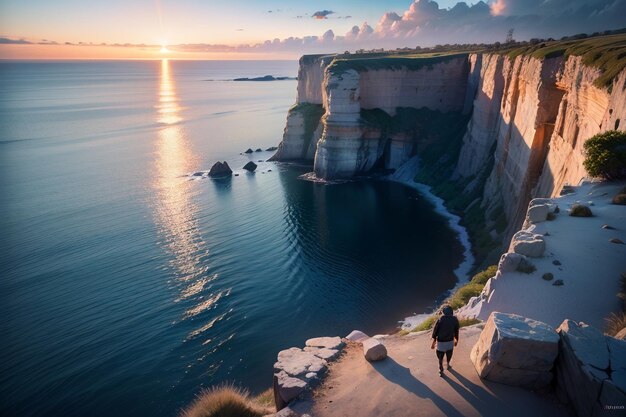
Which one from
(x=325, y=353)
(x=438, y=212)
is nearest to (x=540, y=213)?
(x=325, y=353)

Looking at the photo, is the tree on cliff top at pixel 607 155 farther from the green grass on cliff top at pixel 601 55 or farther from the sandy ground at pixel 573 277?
the green grass on cliff top at pixel 601 55

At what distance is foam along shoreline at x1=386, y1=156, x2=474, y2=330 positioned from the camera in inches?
1004

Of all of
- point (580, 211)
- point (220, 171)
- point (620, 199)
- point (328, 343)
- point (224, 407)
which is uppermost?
point (620, 199)

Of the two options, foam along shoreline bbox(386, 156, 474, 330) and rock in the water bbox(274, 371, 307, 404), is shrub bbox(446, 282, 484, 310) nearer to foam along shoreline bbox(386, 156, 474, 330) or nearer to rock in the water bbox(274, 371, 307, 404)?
foam along shoreline bbox(386, 156, 474, 330)

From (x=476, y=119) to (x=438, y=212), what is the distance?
47.7ft

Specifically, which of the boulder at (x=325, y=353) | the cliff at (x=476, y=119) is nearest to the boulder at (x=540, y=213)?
the cliff at (x=476, y=119)

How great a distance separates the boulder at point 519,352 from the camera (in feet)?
28.5

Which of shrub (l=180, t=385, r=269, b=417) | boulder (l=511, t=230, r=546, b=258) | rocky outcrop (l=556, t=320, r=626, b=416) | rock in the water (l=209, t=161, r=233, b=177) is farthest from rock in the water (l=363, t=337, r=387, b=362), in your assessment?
rock in the water (l=209, t=161, r=233, b=177)

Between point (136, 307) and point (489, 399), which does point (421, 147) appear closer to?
point (136, 307)

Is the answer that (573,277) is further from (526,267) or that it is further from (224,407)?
(224,407)

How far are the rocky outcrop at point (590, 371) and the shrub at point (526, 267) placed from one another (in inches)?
204

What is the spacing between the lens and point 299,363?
13.1 meters

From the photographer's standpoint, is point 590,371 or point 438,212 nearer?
point 590,371

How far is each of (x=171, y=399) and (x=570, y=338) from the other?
60.2ft
